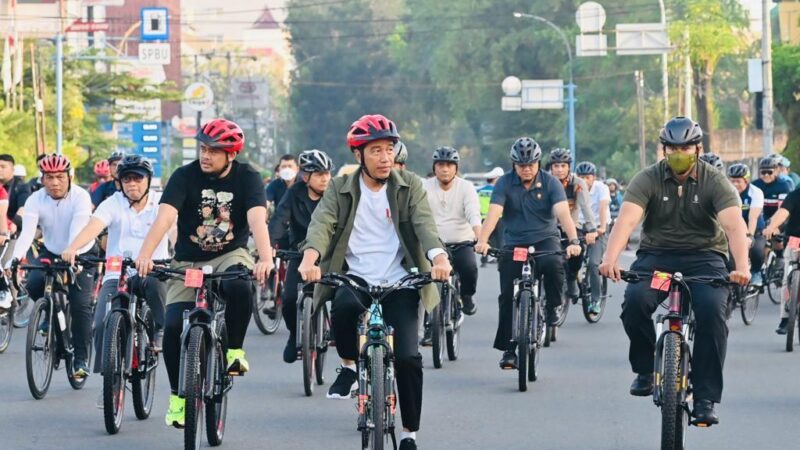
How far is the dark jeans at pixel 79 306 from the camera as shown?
12.7 metres

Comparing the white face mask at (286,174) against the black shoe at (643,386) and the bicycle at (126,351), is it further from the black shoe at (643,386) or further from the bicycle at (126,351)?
the black shoe at (643,386)

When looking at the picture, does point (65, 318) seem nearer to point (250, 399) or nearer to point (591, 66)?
point (250, 399)

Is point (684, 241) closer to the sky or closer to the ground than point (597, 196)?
closer to the ground

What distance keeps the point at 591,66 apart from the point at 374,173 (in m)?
66.4

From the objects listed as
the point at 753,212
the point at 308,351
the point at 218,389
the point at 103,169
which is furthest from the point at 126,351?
the point at 103,169

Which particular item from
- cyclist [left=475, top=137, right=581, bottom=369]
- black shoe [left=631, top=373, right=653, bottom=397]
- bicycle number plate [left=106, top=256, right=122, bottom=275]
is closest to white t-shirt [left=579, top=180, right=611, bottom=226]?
cyclist [left=475, top=137, right=581, bottom=369]

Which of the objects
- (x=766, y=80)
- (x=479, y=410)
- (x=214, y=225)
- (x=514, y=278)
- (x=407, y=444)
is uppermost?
(x=766, y=80)

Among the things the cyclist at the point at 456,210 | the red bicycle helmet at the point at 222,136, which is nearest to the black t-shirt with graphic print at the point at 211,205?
the red bicycle helmet at the point at 222,136

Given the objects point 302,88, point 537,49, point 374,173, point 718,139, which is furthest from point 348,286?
point 302,88

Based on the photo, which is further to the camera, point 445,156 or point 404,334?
point 445,156

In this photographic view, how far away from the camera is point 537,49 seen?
82125mm

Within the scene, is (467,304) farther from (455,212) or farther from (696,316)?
(696,316)

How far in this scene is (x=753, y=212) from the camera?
18859 mm

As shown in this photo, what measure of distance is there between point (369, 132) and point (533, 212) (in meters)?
5.80
